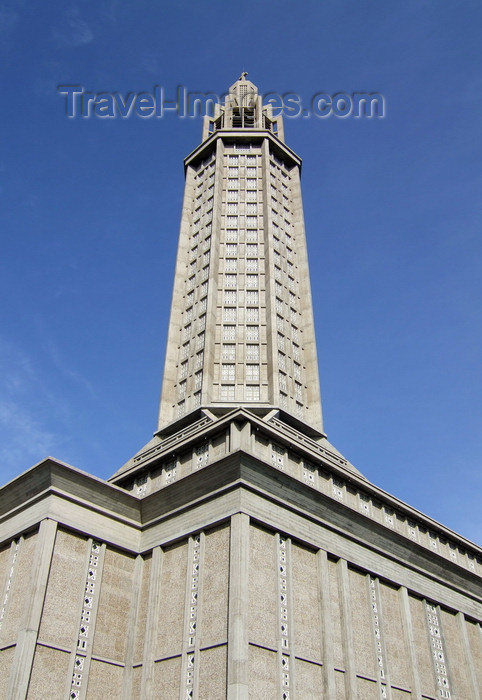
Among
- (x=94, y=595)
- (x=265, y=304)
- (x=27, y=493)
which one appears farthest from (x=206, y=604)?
(x=265, y=304)

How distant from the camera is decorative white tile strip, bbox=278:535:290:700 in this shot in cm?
2017

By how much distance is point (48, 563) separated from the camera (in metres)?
21.5

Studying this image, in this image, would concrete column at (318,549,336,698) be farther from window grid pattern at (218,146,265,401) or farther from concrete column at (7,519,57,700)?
window grid pattern at (218,146,265,401)

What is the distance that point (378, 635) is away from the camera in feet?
80.9

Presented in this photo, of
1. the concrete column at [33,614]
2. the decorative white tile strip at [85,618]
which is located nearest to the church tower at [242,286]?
the decorative white tile strip at [85,618]

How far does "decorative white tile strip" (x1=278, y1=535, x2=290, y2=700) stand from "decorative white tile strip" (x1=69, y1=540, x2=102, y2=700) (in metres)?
6.68

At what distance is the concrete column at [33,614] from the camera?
A: 19.2 meters

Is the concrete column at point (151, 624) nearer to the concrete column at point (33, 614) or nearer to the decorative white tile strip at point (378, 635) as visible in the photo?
the concrete column at point (33, 614)

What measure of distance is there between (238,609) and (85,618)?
5.93 metres

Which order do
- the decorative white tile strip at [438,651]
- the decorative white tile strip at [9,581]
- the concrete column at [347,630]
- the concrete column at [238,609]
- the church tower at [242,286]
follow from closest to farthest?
the concrete column at [238,609], the decorative white tile strip at [9,581], the concrete column at [347,630], the decorative white tile strip at [438,651], the church tower at [242,286]

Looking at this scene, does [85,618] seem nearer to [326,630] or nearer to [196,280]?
[326,630]

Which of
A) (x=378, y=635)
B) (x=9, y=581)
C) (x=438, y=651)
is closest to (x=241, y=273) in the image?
(x=378, y=635)

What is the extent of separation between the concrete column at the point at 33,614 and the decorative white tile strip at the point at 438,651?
53.9 feet

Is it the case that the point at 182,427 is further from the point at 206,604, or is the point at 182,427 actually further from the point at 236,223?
the point at 236,223
